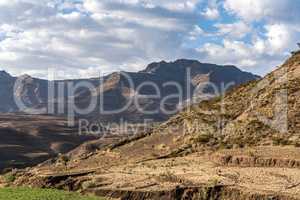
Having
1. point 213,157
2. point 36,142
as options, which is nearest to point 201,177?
point 213,157

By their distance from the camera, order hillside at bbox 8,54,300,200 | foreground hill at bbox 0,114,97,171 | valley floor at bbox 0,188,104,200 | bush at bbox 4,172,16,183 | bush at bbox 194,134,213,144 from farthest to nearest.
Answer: foreground hill at bbox 0,114,97,171, bush at bbox 194,134,213,144, bush at bbox 4,172,16,183, hillside at bbox 8,54,300,200, valley floor at bbox 0,188,104,200

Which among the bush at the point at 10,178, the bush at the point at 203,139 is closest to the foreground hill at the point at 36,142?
the bush at the point at 203,139

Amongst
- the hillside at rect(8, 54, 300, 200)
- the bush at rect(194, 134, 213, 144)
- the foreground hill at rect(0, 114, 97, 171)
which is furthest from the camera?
the foreground hill at rect(0, 114, 97, 171)

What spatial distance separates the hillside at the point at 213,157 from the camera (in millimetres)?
26469

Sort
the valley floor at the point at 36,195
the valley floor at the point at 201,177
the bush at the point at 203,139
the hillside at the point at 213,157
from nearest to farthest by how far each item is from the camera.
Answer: the valley floor at the point at 201,177
the valley floor at the point at 36,195
the hillside at the point at 213,157
the bush at the point at 203,139

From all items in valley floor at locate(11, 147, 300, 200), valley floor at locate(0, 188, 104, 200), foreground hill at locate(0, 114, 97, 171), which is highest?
valley floor at locate(11, 147, 300, 200)

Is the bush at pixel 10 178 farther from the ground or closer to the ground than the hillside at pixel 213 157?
closer to the ground

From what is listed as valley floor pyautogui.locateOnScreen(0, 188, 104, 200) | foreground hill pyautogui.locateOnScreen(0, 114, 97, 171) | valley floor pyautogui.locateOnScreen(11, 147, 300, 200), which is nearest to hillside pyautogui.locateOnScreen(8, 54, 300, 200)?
valley floor pyautogui.locateOnScreen(11, 147, 300, 200)

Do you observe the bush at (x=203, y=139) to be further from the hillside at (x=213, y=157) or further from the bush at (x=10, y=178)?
the bush at (x=10, y=178)

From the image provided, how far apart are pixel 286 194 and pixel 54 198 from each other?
11.0 meters

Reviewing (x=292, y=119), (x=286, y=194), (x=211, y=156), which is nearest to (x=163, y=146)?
(x=211, y=156)

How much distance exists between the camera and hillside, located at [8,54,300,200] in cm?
2647

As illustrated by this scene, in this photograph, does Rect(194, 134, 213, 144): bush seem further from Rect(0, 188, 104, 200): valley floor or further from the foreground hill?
the foreground hill

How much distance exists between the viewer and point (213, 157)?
109 ft
